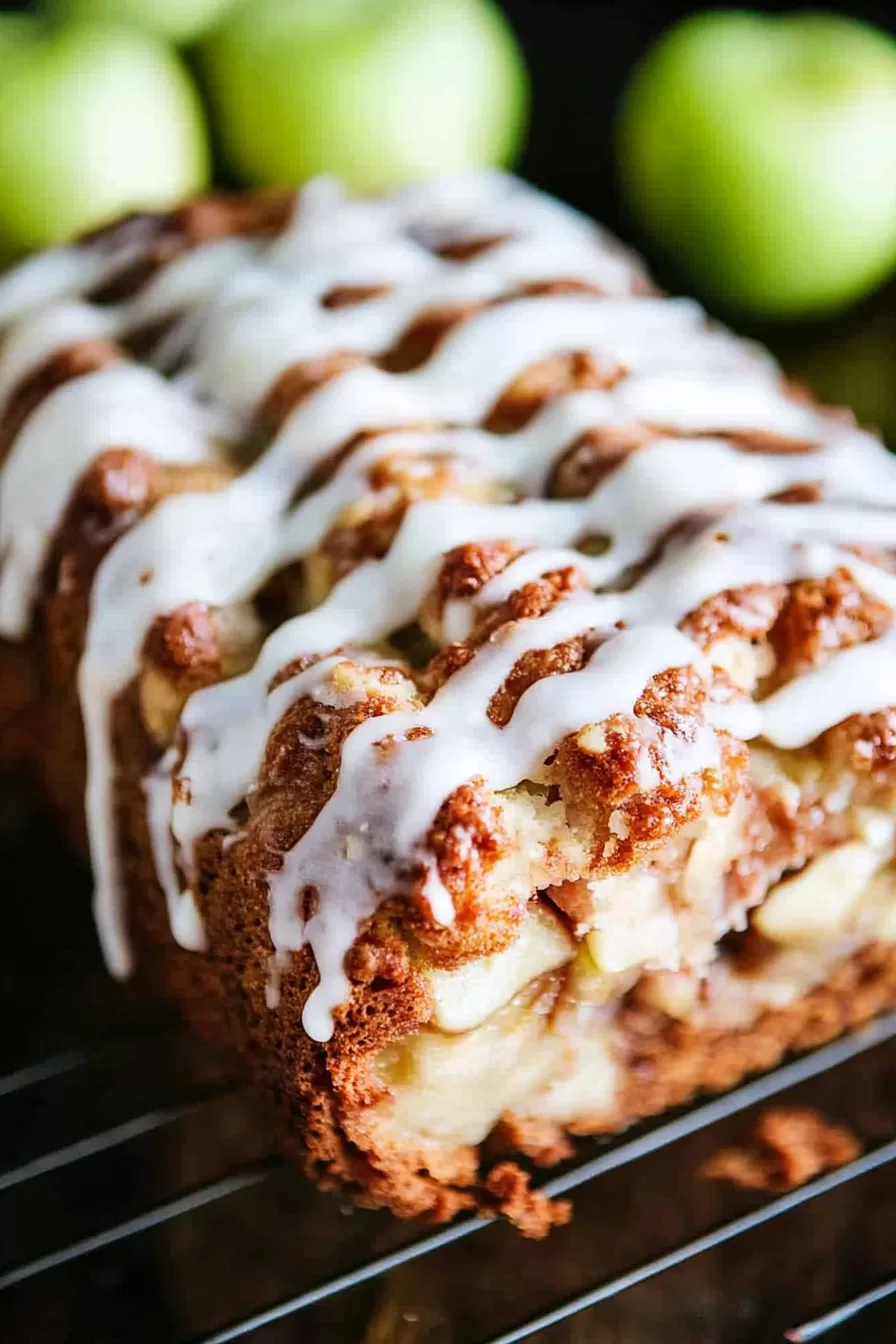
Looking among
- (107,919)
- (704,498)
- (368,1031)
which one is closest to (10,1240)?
(107,919)

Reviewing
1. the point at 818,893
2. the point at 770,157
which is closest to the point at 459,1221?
the point at 818,893

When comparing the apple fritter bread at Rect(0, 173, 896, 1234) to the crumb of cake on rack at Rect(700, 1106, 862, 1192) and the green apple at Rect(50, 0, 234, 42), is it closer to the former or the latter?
the crumb of cake on rack at Rect(700, 1106, 862, 1192)

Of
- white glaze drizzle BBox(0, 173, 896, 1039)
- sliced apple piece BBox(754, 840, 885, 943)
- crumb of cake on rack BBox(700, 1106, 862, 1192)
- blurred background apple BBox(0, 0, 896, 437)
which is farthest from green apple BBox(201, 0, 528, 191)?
crumb of cake on rack BBox(700, 1106, 862, 1192)

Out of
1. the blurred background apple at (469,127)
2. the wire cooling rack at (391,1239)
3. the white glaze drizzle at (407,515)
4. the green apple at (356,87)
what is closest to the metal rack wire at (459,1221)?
the wire cooling rack at (391,1239)

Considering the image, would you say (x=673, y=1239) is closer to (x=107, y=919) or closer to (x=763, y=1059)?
(x=763, y=1059)

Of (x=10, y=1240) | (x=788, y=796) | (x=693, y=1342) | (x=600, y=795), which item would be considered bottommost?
(x=693, y=1342)

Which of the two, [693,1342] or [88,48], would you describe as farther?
[88,48]
